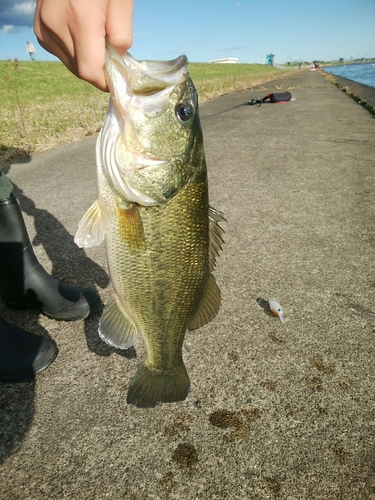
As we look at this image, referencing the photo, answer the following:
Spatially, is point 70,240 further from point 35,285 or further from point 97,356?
point 97,356

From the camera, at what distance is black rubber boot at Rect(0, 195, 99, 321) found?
2590mm

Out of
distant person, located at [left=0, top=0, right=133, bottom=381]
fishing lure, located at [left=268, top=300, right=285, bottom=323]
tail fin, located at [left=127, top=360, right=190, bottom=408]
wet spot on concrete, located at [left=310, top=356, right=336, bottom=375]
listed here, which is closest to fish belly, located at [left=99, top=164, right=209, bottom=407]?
tail fin, located at [left=127, top=360, right=190, bottom=408]

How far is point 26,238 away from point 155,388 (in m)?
1.67

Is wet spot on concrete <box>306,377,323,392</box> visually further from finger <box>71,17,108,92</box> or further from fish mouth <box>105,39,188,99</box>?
finger <box>71,17,108,92</box>

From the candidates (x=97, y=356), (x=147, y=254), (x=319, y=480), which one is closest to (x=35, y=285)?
(x=97, y=356)

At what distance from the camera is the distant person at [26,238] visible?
121 centimetres

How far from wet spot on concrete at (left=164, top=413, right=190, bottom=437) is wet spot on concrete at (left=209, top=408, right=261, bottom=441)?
0.14 metres

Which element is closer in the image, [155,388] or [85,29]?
[85,29]

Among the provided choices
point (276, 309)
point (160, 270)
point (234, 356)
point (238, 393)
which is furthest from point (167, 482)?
point (276, 309)

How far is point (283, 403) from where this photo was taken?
197 cm

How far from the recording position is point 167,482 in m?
1.62

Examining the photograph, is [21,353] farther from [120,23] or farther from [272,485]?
[120,23]

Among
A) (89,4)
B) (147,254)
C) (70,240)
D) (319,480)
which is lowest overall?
(319,480)

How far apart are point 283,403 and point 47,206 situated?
4.09 m
